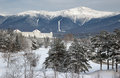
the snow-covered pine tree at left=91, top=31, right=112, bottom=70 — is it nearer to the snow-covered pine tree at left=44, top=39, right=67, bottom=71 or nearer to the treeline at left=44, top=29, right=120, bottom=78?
the treeline at left=44, top=29, right=120, bottom=78

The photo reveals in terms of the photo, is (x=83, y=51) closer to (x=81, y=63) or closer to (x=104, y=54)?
(x=81, y=63)

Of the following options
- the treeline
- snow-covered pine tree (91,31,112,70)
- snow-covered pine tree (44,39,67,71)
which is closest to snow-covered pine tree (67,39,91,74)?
the treeline

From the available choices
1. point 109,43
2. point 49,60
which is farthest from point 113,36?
point 49,60

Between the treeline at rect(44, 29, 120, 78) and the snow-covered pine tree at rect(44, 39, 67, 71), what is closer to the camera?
the snow-covered pine tree at rect(44, 39, 67, 71)

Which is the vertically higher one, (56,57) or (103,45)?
(103,45)

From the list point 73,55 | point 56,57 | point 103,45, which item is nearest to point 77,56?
point 73,55

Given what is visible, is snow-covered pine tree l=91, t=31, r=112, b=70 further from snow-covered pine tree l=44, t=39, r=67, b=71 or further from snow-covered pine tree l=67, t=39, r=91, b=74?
snow-covered pine tree l=44, t=39, r=67, b=71

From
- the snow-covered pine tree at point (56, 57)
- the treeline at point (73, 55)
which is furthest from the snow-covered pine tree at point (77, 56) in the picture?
the snow-covered pine tree at point (56, 57)

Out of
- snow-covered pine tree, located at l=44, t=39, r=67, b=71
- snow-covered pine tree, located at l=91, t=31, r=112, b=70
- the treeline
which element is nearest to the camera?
snow-covered pine tree, located at l=44, t=39, r=67, b=71

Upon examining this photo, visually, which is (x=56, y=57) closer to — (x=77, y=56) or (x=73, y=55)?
(x=73, y=55)

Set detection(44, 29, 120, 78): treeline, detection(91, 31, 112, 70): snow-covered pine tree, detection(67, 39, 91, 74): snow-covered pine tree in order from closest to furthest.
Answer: detection(44, 29, 120, 78): treeline, detection(67, 39, 91, 74): snow-covered pine tree, detection(91, 31, 112, 70): snow-covered pine tree

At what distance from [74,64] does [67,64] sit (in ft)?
4.50

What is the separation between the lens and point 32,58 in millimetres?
49656

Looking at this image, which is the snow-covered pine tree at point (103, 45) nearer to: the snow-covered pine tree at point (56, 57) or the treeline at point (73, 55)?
the treeline at point (73, 55)
